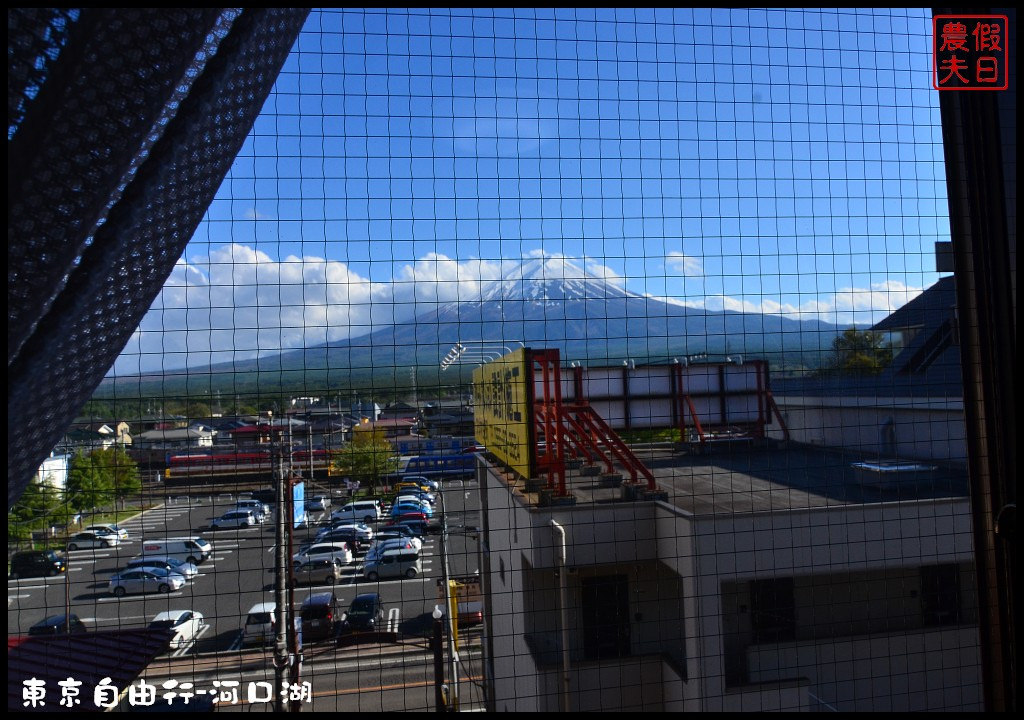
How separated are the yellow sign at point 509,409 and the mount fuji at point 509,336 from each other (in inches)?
23.8

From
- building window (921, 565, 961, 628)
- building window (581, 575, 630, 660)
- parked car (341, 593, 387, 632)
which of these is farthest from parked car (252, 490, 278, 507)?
building window (921, 565, 961, 628)

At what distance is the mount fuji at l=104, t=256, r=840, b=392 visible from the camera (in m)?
1.49

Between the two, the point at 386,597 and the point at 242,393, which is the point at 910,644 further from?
the point at 386,597

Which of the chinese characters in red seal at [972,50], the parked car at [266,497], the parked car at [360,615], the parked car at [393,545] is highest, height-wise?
the chinese characters in red seal at [972,50]

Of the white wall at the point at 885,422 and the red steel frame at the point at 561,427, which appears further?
the white wall at the point at 885,422

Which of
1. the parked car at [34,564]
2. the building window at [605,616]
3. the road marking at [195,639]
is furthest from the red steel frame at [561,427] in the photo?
the parked car at [34,564]

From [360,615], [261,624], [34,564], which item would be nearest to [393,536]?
[261,624]

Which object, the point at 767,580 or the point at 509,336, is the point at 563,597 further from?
the point at 509,336

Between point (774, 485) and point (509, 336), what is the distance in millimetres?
2345

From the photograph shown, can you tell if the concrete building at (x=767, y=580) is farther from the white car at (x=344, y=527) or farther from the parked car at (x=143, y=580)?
the parked car at (x=143, y=580)

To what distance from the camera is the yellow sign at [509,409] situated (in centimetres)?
271

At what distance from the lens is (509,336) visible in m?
1.72

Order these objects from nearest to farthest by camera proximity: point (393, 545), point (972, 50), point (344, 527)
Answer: point (972, 50) < point (344, 527) < point (393, 545)

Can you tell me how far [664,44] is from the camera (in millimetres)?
1588
